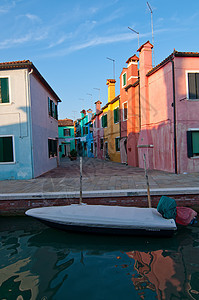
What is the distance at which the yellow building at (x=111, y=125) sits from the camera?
794 inches

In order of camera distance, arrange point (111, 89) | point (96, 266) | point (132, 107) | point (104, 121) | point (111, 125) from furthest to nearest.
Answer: point (104, 121), point (111, 89), point (111, 125), point (132, 107), point (96, 266)

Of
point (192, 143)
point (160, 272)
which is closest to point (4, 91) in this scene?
point (192, 143)

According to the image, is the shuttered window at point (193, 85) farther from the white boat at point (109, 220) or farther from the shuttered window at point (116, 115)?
the shuttered window at point (116, 115)

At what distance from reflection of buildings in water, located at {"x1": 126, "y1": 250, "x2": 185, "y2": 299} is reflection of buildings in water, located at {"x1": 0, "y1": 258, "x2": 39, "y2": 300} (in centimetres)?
175

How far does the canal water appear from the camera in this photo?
3.49m

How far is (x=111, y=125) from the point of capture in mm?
21859

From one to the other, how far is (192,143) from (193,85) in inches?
120

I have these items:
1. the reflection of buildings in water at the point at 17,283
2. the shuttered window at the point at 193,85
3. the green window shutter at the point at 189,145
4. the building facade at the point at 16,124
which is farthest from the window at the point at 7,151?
the shuttered window at the point at 193,85

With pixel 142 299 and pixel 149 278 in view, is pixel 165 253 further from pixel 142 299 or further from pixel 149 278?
pixel 142 299

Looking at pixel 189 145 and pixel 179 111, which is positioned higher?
pixel 179 111

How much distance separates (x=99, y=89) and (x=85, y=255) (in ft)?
89.7

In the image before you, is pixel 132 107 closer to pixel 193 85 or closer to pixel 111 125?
pixel 193 85

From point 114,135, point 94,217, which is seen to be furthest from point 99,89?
point 94,217

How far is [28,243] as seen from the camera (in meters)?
5.32
